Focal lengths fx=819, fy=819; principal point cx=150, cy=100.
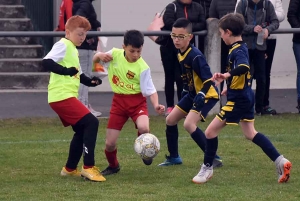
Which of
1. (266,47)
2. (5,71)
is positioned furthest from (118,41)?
(266,47)

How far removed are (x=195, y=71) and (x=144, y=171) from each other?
1.16 meters

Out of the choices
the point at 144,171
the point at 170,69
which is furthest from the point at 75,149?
the point at 170,69

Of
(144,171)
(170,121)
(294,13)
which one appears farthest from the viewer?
(294,13)

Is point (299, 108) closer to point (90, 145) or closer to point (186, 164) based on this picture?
point (186, 164)

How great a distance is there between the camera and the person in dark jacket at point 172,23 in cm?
1191

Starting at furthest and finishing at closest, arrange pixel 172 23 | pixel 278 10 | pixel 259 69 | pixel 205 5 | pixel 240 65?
pixel 205 5, pixel 278 10, pixel 259 69, pixel 172 23, pixel 240 65

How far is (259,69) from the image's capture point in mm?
12094

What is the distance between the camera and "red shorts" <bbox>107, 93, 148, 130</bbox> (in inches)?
322

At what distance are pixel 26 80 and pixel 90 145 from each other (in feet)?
24.1

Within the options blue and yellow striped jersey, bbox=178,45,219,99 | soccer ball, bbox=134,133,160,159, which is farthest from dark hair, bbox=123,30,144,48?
soccer ball, bbox=134,133,160,159

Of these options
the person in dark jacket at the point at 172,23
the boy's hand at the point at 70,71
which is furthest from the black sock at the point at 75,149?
the person in dark jacket at the point at 172,23

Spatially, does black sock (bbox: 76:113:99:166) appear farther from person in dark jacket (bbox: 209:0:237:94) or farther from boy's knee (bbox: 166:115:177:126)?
person in dark jacket (bbox: 209:0:237:94)

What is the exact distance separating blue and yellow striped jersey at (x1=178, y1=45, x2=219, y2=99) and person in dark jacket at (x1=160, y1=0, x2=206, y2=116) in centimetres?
361

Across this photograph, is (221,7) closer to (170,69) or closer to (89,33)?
(170,69)
